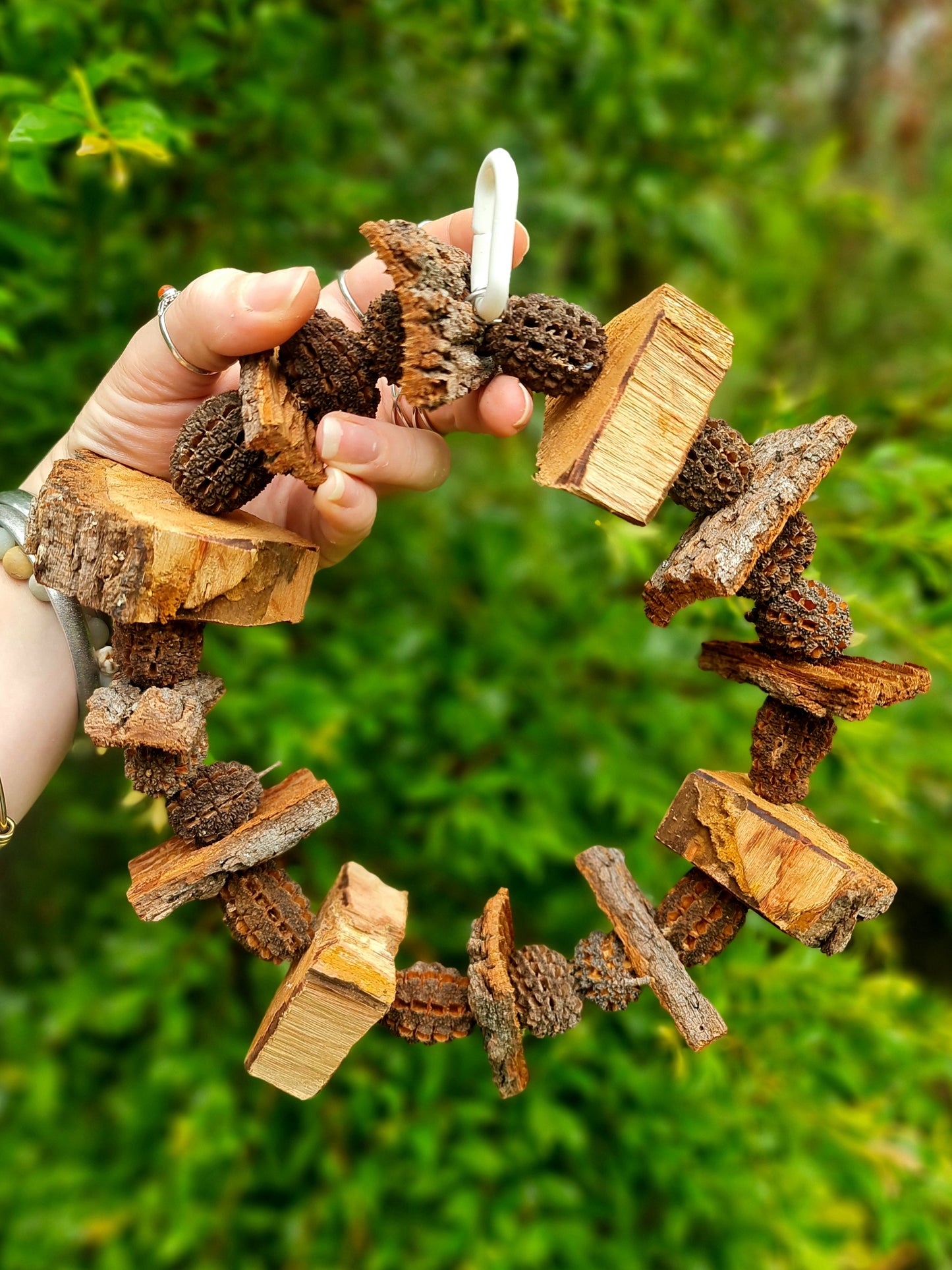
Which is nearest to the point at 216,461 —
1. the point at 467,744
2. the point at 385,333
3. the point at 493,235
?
the point at 385,333

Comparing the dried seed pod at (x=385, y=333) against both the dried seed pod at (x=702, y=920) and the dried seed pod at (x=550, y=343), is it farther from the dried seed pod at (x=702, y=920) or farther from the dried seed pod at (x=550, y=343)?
the dried seed pod at (x=702, y=920)

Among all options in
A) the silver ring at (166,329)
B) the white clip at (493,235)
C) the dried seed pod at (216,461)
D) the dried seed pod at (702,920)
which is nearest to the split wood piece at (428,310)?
the white clip at (493,235)

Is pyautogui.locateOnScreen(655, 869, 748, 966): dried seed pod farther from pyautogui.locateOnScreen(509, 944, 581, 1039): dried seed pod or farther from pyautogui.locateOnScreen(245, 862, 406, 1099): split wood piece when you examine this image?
pyautogui.locateOnScreen(245, 862, 406, 1099): split wood piece

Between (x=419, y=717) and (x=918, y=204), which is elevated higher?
(x=918, y=204)

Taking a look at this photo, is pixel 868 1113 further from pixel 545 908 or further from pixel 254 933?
pixel 254 933

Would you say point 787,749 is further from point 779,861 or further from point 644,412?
point 644,412

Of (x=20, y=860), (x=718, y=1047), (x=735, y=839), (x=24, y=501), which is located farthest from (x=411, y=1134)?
(x=20, y=860)

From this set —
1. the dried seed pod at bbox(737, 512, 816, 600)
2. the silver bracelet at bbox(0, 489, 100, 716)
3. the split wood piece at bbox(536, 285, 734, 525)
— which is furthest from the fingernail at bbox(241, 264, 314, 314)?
the dried seed pod at bbox(737, 512, 816, 600)
